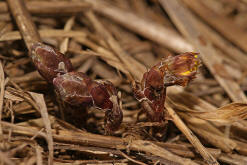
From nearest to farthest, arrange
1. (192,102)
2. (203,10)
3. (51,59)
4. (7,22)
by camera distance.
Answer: (51,59)
(192,102)
(7,22)
(203,10)

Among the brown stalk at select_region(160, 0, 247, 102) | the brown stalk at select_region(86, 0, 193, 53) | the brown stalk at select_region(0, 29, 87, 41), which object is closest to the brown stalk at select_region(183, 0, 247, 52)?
the brown stalk at select_region(160, 0, 247, 102)

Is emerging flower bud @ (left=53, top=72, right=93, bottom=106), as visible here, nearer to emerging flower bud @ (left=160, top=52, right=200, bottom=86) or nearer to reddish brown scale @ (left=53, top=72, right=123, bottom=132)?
reddish brown scale @ (left=53, top=72, right=123, bottom=132)

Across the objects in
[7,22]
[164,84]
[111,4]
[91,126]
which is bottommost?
[91,126]

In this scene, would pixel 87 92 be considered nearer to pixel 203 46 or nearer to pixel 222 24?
pixel 203 46

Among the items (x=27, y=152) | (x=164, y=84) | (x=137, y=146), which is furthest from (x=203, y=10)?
(x=27, y=152)

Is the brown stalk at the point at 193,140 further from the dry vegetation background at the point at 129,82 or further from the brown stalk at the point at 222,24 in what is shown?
the brown stalk at the point at 222,24

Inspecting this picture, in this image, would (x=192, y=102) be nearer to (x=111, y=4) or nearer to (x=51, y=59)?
(x=51, y=59)
